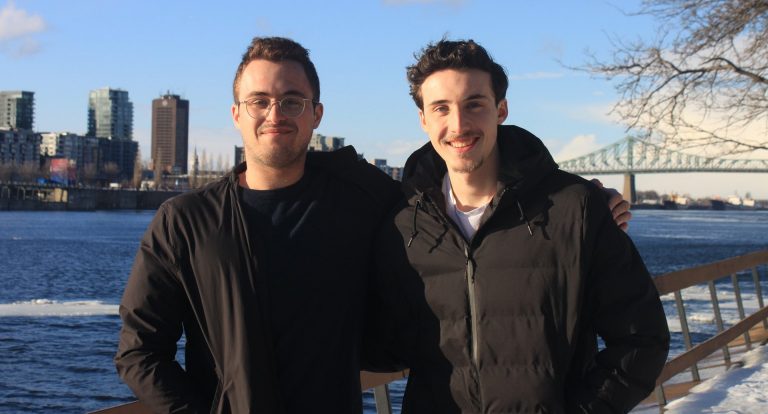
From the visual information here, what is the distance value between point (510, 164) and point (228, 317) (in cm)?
91

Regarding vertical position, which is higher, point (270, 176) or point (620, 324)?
point (270, 176)

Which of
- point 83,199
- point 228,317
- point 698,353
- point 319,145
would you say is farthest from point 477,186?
point 83,199

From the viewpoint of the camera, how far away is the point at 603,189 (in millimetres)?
2535

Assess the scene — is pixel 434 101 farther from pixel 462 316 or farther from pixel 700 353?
pixel 700 353

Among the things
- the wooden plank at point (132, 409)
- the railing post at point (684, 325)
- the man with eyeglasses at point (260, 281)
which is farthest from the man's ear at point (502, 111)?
the railing post at point (684, 325)

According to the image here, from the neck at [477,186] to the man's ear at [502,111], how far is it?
0.12 m

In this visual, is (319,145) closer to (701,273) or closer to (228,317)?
(701,273)

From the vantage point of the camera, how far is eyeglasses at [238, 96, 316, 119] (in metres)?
2.38

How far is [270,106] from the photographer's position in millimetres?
2379

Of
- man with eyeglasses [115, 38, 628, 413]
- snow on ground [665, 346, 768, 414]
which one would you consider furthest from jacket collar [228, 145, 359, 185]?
snow on ground [665, 346, 768, 414]

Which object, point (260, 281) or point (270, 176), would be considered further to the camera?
point (270, 176)

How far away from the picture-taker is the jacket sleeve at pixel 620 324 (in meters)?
2.27

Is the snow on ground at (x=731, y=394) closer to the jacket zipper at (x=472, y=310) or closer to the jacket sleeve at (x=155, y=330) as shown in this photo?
the jacket zipper at (x=472, y=310)

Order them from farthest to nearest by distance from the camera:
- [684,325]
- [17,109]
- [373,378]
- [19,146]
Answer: [17,109] → [19,146] → [684,325] → [373,378]
